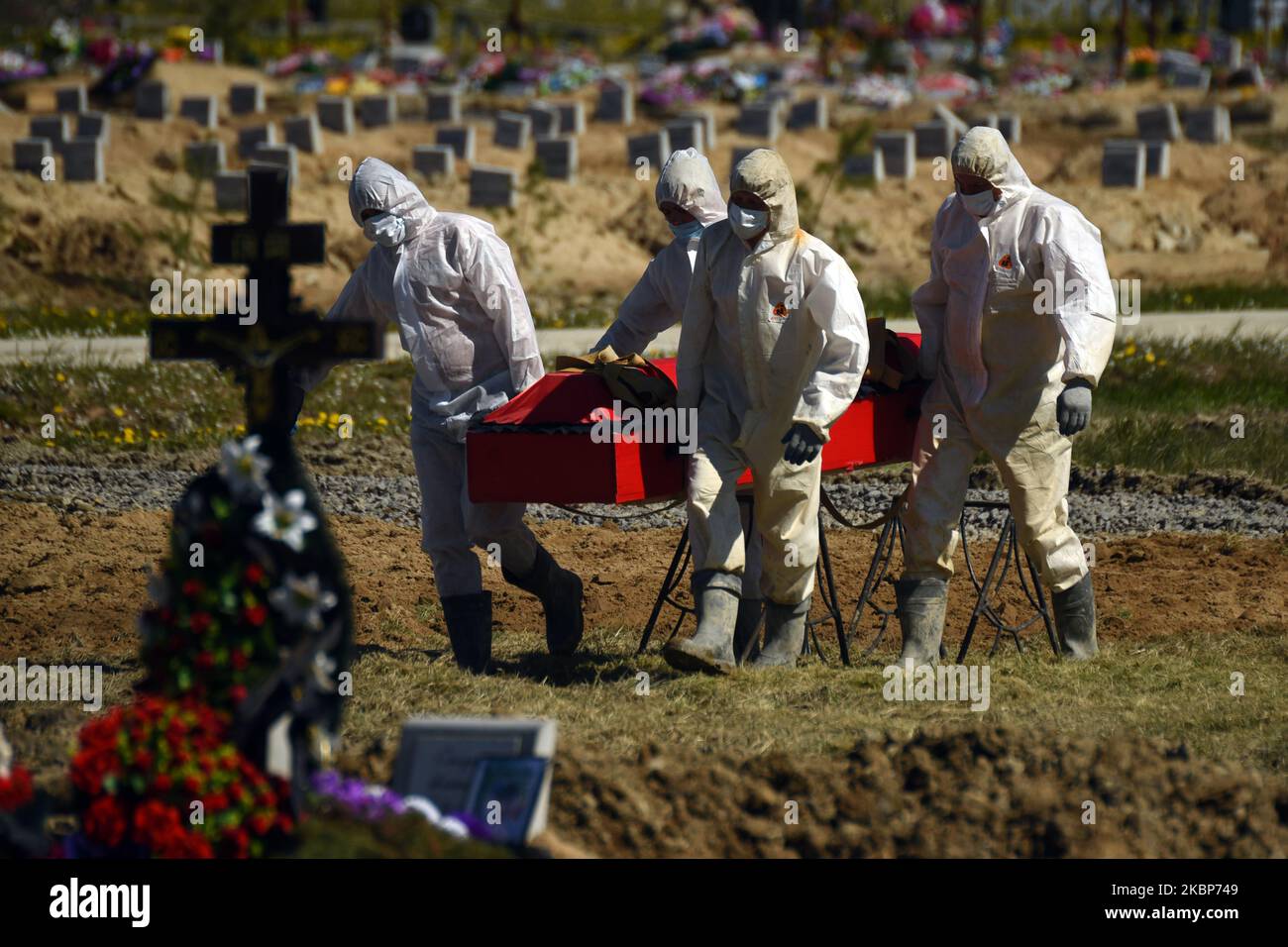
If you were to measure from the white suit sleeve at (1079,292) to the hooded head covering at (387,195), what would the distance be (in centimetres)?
215

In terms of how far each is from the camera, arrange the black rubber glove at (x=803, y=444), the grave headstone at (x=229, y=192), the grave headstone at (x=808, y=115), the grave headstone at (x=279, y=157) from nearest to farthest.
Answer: the black rubber glove at (x=803, y=444)
the grave headstone at (x=229, y=192)
the grave headstone at (x=279, y=157)
the grave headstone at (x=808, y=115)

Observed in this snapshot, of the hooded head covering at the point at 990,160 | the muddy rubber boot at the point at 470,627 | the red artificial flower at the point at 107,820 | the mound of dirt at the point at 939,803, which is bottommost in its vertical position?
the muddy rubber boot at the point at 470,627

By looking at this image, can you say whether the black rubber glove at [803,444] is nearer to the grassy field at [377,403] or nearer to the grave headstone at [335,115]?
the grassy field at [377,403]

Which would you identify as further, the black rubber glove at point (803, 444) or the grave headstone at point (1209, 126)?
the grave headstone at point (1209, 126)

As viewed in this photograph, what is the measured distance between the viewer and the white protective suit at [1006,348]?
21.8ft

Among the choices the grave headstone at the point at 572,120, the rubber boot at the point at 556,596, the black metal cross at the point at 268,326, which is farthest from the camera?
the grave headstone at the point at 572,120

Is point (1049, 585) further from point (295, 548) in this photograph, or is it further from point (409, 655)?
point (295, 548)

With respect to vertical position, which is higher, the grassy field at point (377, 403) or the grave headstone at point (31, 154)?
the grave headstone at point (31, 154)

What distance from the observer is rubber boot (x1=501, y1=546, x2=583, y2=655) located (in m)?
7.32

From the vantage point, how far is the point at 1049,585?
712 cm

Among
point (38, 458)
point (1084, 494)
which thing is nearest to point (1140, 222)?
point (1084, 494)

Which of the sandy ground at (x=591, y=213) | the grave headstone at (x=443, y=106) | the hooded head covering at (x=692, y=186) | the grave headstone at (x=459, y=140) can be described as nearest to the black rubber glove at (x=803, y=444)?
the hooded head covering at (x=692, y=186)

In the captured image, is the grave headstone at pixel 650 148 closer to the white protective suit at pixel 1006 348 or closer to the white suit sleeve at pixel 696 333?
the white protective suit at pixel 1006 348

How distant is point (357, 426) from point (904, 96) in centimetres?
1725
